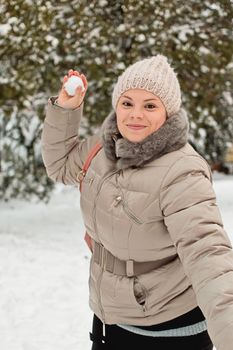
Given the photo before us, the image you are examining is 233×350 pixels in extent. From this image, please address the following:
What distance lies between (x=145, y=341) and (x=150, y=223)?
581mm

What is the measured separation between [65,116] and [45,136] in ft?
0.52

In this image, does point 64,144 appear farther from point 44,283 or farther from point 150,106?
point 44,283

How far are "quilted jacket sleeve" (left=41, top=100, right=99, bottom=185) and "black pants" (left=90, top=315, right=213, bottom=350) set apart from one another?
76 centimetres

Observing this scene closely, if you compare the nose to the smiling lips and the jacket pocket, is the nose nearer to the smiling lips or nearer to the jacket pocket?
the smiling lips

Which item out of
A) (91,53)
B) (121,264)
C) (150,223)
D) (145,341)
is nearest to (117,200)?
(150,223)

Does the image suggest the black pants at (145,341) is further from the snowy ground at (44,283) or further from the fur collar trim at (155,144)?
the snowy ground at (44,283)

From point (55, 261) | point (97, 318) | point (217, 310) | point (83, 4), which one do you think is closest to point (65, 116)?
point (97, 318)

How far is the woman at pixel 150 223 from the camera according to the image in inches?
75.9

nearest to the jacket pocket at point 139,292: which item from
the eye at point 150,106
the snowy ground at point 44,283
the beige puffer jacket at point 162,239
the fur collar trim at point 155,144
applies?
the beige puffer jacket at point 162,239

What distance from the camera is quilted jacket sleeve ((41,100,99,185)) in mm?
2703

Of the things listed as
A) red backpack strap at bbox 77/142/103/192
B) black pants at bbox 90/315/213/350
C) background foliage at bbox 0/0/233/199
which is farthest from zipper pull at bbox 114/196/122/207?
background foliage at bbox 0/0/233/199

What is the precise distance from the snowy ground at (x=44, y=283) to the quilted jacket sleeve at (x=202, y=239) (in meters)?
3.37

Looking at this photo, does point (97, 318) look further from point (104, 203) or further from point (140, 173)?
point (140, 173)

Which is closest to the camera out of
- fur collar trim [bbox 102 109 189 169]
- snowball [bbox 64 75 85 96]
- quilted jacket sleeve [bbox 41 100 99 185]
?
fur collar trim [bbox 102 109 189 169]
